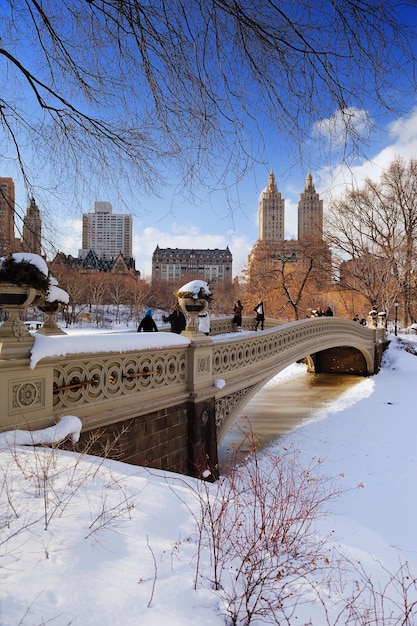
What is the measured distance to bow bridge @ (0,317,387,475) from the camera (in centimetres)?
395

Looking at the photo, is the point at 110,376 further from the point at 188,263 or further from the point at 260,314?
the point at 188,263

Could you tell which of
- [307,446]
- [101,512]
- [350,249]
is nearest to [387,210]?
[350,249]

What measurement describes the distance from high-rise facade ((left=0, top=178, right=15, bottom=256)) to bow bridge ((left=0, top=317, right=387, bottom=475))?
1004mm

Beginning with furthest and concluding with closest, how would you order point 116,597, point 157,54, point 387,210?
point 387,210, point 157,54, point 116,597

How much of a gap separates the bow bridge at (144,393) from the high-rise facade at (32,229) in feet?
3.02

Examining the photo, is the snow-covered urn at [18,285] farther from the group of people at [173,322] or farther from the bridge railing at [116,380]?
the group of people at [173,322]

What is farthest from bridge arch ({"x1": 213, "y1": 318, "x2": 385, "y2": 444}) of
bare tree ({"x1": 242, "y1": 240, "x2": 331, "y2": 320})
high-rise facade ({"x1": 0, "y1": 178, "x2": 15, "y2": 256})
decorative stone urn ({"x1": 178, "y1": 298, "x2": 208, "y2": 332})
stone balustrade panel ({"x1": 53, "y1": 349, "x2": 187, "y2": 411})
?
bare tree ({"x1": 242, "y1": 240, "x2": 331, "y2": 320})

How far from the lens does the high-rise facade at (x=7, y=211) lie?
143 inches

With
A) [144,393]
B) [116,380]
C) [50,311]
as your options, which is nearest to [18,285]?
[116,380]

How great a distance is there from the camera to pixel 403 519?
277 inches

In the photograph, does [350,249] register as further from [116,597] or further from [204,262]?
[204,262]

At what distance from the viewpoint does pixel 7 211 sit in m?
3.68

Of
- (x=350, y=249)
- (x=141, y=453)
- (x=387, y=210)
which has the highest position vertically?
(x=387, y=210)

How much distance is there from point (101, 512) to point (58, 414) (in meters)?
2.01
